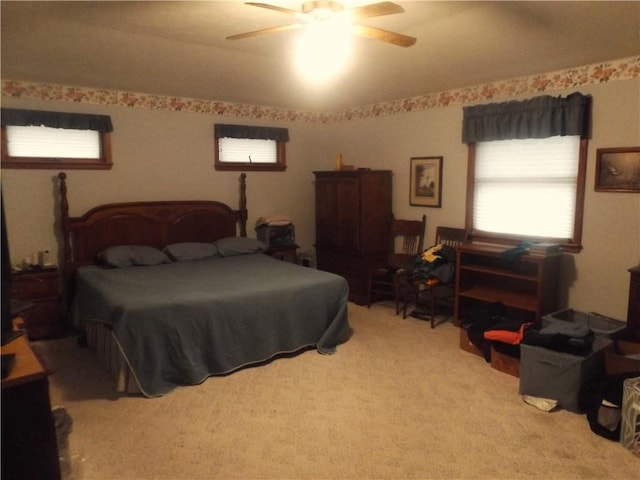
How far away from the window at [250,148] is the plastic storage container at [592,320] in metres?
3.56

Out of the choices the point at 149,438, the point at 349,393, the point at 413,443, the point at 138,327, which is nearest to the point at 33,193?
the point at 138,327

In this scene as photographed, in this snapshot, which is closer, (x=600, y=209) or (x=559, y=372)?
(x=559, y=372)

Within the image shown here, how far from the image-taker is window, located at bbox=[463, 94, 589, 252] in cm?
379

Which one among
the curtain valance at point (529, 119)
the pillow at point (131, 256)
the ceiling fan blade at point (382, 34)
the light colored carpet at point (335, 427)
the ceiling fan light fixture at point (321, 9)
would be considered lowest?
the light colored carpet at point (335, 427)

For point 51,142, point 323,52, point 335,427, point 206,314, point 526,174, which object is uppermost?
point 323,52

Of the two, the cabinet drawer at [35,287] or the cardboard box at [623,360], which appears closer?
the cardboard box at [623,360]

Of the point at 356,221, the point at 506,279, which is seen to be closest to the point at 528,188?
the point at 506,279

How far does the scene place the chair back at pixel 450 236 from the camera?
4.63 m

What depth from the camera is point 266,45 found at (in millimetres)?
3043

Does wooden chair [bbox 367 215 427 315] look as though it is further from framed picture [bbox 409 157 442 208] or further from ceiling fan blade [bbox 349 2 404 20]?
ceiling fan blade [bbox 349 2 404 20]

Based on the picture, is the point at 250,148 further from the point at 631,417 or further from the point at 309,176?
the point at 631,417

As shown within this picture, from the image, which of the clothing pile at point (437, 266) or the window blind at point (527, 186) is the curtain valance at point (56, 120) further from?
the window blind at point (527, 186)

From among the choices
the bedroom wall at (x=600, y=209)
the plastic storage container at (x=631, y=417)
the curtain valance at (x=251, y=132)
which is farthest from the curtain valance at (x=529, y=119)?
the curtain valance at (x=251, y=132)

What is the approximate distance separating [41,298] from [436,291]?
3892mm
